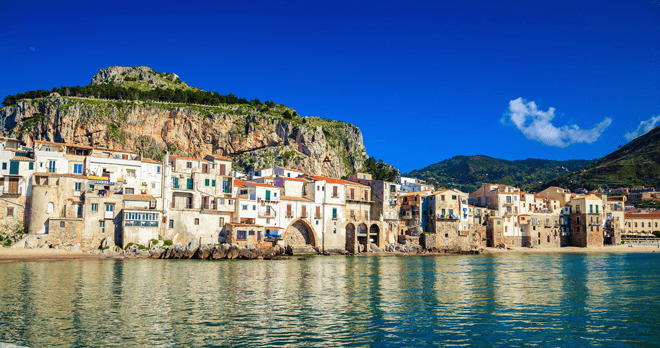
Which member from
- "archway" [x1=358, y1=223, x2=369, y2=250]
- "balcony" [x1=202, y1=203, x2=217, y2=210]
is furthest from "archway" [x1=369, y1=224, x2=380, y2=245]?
"balcony" [x1=202, y1=203, x2=217, y2=210]

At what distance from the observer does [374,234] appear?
80375 millimetres

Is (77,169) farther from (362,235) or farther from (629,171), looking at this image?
(629,171)

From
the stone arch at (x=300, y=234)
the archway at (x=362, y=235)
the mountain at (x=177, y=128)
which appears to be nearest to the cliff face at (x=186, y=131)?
the mountain at (x=177, y=128)

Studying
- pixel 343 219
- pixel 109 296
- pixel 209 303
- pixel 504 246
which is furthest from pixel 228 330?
pixel 504 246

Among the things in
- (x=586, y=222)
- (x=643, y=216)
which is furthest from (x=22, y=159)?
(x=643, y=216)

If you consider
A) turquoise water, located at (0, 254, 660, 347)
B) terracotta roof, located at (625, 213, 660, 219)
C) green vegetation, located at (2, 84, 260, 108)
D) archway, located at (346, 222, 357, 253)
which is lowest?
turquoise water, located at (0, 254, 660, 347)

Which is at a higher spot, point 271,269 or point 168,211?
point 168,211

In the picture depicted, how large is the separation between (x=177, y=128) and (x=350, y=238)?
59948 mm

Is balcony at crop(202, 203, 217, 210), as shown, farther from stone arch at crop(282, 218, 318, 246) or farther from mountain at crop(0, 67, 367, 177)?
mountain at crop(0, 67, 367, 177)

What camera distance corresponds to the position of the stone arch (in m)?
71.9

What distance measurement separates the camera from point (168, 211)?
6209 cm

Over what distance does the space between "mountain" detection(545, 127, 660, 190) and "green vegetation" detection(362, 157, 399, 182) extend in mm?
65244

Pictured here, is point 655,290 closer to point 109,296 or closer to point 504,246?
point 109,296

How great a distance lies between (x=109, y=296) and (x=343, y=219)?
51.5 m
